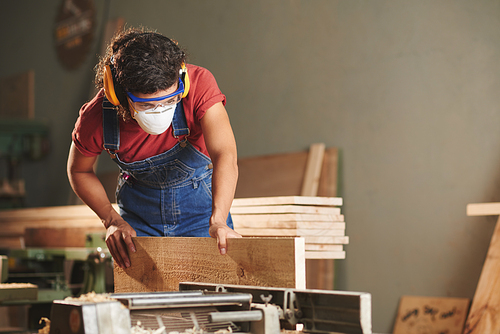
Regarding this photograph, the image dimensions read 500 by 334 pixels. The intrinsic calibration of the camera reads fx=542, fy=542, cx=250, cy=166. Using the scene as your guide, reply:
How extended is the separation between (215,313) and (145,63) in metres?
0.81

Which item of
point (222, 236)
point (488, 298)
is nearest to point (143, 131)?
point (222, 236)

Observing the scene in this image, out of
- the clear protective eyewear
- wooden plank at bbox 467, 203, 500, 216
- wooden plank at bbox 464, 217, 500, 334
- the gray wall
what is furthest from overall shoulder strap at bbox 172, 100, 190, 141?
the gray wall

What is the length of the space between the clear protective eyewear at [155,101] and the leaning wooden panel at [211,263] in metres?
0.41

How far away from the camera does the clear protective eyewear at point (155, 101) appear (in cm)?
161

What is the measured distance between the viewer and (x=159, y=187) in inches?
81.4

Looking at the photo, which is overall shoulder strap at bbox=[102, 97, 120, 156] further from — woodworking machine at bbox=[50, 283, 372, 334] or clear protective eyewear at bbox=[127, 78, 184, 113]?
woodworking machine at bbox=[50, 283, 372, 334]

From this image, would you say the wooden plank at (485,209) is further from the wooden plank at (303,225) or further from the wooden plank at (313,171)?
the wooden plank at (313,171)

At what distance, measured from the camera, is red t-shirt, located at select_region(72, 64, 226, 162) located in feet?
5.94

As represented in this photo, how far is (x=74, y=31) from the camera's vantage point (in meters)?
6.39

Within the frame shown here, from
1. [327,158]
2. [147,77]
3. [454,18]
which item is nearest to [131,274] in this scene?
[147,77]

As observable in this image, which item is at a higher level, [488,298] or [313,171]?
[313,171]

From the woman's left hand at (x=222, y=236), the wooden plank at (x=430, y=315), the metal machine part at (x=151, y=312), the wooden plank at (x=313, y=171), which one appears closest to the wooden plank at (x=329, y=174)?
the wooden plank at (x=313, y=171)

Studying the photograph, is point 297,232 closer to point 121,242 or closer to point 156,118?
point 121,242

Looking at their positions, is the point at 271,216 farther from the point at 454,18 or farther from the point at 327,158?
the point at 454,18
